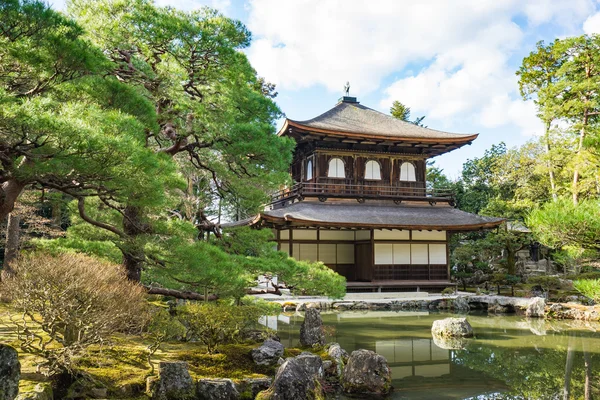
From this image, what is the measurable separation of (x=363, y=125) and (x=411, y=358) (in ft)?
41.0

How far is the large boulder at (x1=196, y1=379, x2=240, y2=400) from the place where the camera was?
18.3ft

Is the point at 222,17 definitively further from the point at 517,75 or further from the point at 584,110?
the point at 517,75

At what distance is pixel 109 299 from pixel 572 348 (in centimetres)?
968

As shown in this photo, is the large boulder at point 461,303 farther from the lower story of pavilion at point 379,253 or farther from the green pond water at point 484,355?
the green pond water at point 484,355

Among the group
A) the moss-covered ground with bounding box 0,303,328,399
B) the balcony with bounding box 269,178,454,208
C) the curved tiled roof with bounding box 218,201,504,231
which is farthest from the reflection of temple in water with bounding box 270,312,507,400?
the balcony with bounding box 269,178,454,208

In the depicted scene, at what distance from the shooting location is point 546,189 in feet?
73.2

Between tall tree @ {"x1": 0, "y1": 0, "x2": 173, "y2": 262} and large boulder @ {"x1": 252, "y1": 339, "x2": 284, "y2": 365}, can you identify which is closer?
tall tree @ {"x1": 0, "y1": 0, "x2": 173, "y2": 262}

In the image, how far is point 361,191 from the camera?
61.6 ft

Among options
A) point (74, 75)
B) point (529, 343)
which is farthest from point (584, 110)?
point (74, 75)

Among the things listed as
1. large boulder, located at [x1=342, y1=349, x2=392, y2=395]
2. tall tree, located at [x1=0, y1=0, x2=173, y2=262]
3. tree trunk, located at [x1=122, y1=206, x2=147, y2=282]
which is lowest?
large boulder, located at [x1=342, y1=349, x2=392, y2=395]

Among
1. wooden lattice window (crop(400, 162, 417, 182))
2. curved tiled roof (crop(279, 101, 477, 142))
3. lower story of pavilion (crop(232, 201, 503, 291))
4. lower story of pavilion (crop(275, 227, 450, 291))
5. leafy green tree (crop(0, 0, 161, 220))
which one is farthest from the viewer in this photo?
wooden lattice window (crop(400, 162, 417, 182))

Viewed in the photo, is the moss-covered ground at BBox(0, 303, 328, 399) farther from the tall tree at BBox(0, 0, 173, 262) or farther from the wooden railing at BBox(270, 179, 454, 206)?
the wooden railing at BBox(270, 179, 454, 206)

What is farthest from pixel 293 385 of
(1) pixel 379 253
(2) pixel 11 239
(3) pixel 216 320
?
(1) pixel 379 253

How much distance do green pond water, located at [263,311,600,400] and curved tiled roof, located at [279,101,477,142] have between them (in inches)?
Result: 287
